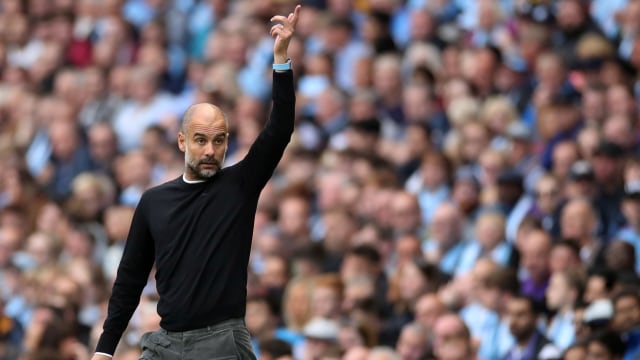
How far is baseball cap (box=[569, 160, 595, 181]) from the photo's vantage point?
1155 cm

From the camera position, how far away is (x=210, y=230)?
279 inches

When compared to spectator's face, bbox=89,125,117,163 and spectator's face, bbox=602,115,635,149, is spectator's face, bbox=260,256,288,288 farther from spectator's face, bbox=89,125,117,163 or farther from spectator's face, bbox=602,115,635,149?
spectator's face, bbox=89,125,117,163

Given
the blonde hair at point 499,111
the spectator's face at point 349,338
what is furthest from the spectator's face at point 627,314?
the blonde hair at point 499,111

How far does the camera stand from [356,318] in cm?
1115

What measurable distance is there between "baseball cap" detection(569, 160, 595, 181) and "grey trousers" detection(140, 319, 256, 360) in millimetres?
4994

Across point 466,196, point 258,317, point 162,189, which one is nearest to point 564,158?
point 466,196

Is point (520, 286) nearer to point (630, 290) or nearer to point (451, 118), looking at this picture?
point (630, 290)

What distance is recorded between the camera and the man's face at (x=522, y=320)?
34.3ft

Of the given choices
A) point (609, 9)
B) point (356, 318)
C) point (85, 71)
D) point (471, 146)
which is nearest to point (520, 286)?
point (356, 318)

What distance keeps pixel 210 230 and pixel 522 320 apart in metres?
3.86

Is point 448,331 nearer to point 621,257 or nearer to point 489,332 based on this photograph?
point 489,332

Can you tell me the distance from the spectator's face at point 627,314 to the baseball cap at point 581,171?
5.72ft

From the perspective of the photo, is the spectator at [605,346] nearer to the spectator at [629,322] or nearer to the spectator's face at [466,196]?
the spectator at [629,322]

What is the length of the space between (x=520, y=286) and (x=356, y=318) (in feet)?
3.73
